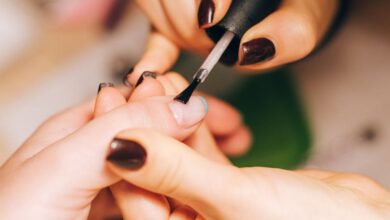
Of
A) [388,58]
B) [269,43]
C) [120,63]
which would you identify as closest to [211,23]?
[269,43]

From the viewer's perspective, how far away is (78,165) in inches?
15.5

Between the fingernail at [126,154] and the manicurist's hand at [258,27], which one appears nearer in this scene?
the fingernail at [126,154]

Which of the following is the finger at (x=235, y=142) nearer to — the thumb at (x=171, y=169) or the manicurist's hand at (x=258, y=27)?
the manicurist's hand at (x=258, y=27)

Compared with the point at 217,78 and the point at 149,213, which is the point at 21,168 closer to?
the point at 149,213

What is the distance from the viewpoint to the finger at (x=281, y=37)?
448mm

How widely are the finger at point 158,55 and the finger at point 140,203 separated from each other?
0.16 m

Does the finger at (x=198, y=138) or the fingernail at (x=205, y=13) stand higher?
the fingernail at (x=205, y=13)

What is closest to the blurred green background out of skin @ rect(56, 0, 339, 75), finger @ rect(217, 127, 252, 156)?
finger @ rect(217, 127, 252, 156)

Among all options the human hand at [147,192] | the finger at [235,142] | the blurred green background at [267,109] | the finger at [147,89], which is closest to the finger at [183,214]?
the human hand at [147,192]

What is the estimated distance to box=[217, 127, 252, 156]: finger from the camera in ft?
2.22

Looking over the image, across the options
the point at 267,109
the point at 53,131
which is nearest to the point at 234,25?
the point at 53,131

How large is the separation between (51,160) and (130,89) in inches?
5.5

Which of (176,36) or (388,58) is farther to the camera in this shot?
(388,58)

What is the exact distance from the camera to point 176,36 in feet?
1.77
